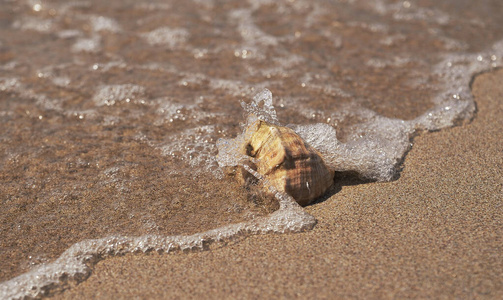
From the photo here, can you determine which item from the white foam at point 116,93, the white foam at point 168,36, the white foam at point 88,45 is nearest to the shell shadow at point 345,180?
the white foam at point 116,93

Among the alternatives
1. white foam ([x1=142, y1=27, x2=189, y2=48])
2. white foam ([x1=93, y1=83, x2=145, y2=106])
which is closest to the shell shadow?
white foam ([x1=93, y1=83, x2=145, y2=106])

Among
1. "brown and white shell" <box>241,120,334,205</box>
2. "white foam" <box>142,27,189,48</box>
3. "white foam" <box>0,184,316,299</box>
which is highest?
"brown and white shell" <box>241,120,334,205</box>

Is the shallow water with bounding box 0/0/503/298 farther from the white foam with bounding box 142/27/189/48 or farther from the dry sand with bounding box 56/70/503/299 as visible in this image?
the dry sand with bounding box 56/70/503/299

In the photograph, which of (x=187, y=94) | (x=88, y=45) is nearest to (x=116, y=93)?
(x=187, y=94)

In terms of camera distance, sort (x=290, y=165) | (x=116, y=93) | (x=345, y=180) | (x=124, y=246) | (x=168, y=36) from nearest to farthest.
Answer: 1. (x=124, y=246)
2. (x=290, y=165)
3. (x=345, y=180)
4. (x=116, y=93)
5. (x=168, y=36)

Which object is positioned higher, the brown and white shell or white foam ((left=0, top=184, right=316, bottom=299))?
the brown and white shell

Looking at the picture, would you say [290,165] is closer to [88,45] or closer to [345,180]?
[345,180]

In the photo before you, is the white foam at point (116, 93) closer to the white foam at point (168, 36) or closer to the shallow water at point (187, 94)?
the shallow water at point (187, 94)
